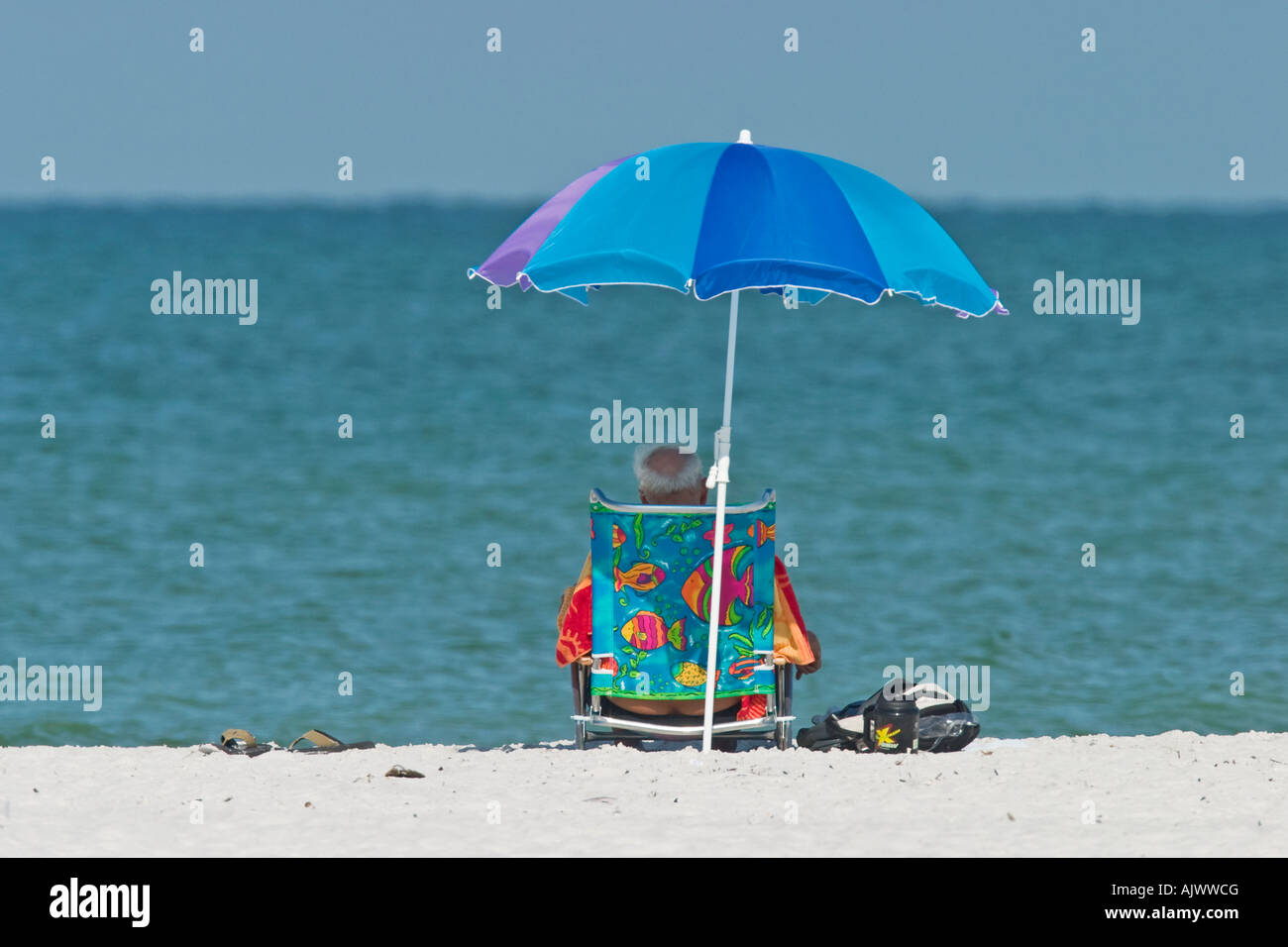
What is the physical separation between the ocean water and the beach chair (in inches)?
85.2

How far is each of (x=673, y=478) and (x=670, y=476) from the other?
0.5 inches

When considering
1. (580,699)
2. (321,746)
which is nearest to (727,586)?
(580,699)

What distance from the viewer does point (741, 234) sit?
5652mm

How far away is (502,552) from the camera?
1203 centimetres

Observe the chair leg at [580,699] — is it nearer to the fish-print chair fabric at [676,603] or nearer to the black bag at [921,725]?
the fish-print chair fabric at [676,603]

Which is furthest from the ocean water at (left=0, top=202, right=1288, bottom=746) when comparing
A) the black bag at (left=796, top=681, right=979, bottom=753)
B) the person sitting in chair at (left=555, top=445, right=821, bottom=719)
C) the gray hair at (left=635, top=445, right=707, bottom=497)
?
the gray hair at (left=635, top=445, right=707, bottom=497)

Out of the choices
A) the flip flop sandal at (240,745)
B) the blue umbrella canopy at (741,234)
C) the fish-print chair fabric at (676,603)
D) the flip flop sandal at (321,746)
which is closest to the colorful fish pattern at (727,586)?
the fish-print chair fabric at (676,603)

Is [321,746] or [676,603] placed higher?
[676,603]

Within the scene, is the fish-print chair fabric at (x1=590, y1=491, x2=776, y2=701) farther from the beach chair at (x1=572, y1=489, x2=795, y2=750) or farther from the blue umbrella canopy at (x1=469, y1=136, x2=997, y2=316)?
the blue umbrella canopy at (x1=469, y1=136, x2=997, y2=316)

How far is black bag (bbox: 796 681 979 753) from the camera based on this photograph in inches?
250

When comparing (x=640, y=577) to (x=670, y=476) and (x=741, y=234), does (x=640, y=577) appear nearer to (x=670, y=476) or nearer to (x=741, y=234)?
(x=670, y=476)

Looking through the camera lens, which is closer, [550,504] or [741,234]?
[741,234]

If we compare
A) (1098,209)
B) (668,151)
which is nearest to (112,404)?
(668,151)

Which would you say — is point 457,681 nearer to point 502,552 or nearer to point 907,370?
point 502,552
